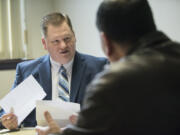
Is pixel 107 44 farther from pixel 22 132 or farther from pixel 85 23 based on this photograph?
pixel 85 23

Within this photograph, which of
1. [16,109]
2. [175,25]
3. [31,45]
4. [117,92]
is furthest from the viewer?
[31,45]

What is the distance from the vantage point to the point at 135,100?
2.84 ft

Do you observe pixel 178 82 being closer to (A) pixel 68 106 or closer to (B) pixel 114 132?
(B) pixel 114 132

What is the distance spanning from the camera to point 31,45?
3.63m

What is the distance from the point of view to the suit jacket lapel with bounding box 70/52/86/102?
211 centimetres

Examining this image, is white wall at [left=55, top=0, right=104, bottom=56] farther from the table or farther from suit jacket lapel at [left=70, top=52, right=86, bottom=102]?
the table

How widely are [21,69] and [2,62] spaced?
1088 millimetres

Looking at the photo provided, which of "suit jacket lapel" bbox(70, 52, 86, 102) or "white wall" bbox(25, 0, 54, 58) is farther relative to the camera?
"white wall" bbox(25, 0, 54, 58)

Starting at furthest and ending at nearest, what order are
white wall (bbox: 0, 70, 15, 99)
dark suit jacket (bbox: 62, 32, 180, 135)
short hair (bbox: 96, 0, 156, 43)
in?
white wall (bbox: 0, 70, 15, 99)
short hair (bbox: 96, 0, 156, 43)
dark suit jacket (bbox: 62, 32, 180, 135)

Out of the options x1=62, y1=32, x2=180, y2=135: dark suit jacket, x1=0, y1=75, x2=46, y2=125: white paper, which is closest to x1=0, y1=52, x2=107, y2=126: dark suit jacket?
x1=0, y1=75, x2=46, y2=125: white paper

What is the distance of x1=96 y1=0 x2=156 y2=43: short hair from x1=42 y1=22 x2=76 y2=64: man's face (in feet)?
3.97

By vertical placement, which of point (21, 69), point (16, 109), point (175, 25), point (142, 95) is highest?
point (175, 25)

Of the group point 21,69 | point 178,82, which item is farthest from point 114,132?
point 21,69

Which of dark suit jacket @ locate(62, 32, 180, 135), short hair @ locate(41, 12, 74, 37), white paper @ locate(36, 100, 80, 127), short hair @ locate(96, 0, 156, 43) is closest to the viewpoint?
dark suit jacket @ locate(62, 32, 180, 135)
